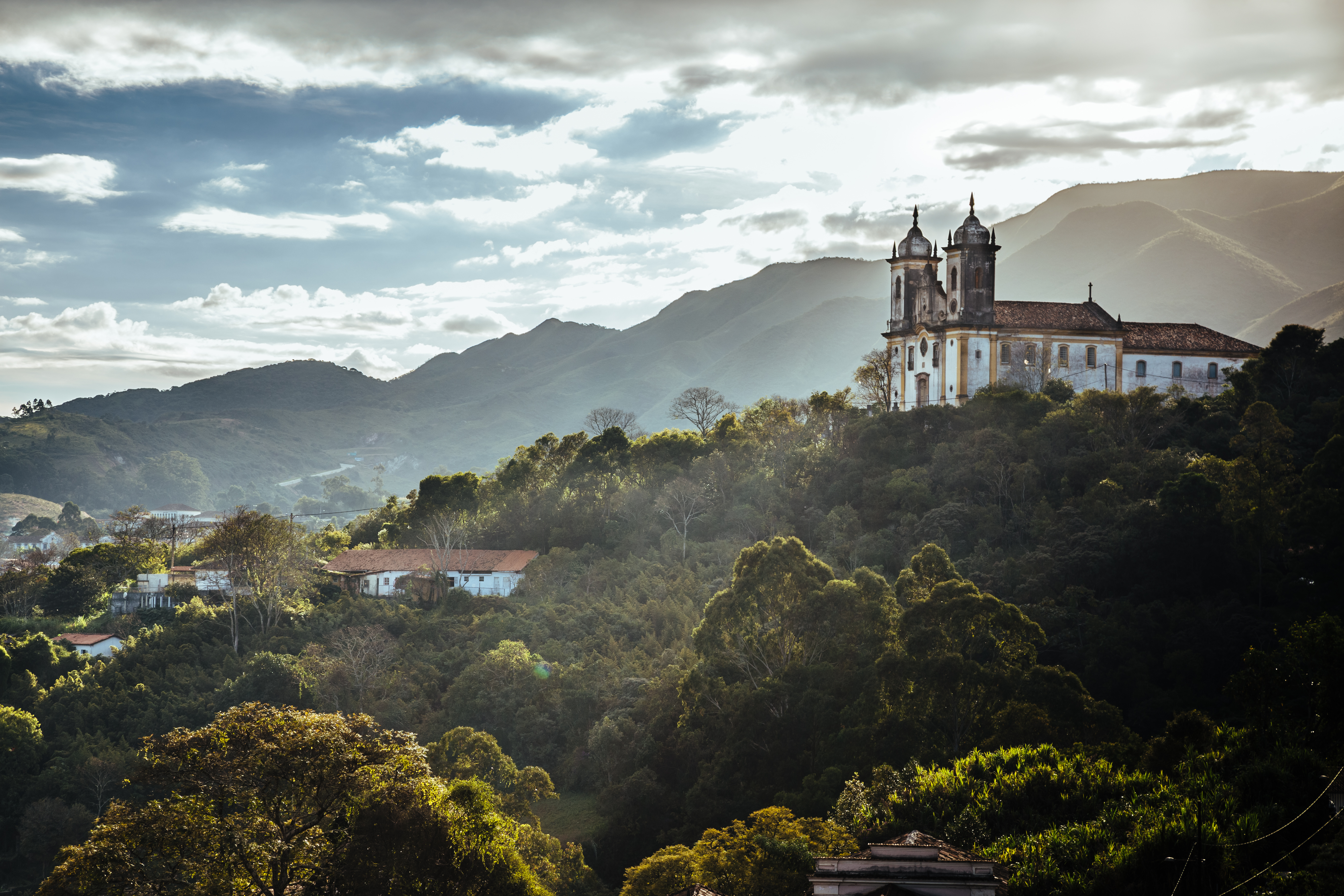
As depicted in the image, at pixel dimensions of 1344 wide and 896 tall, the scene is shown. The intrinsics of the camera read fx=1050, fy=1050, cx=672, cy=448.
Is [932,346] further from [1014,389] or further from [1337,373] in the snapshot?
[1337,373]

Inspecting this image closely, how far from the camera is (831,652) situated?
29109 mm

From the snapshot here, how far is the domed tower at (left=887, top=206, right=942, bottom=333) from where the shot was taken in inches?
1981

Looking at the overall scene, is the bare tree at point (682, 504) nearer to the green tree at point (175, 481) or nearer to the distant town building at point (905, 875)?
the distant town building at point (905, 875)

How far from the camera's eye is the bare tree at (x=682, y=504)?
49938 millimetres

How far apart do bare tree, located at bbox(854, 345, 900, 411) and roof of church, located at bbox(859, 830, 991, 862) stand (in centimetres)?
3502

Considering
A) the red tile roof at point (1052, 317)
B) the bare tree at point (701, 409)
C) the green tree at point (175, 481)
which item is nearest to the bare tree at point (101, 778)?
the bare tree at point (701, 409)

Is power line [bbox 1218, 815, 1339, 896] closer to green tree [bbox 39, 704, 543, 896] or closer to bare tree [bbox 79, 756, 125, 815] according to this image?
green tree [bbox 39, 704, 543, 896]

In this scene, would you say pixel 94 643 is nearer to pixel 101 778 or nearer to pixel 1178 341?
pixel 101 778

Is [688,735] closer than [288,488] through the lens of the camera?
Yes

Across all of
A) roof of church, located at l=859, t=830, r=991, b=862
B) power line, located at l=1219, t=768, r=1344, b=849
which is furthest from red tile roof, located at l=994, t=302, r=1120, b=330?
roof of church, located at l=859, t=830, r=991, b=862

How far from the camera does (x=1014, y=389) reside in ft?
146

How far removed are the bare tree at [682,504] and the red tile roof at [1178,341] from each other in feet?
68.0

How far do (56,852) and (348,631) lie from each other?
12952 millimetres

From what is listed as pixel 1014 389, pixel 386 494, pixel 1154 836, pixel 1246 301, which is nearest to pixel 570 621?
pixel 1014 389
